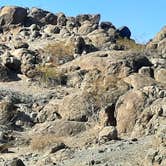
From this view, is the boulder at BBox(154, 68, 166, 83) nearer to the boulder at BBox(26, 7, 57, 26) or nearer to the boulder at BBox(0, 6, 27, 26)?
the boulder at BBox(0, 6, 27, 26)

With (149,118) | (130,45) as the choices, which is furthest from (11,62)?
(149,118)

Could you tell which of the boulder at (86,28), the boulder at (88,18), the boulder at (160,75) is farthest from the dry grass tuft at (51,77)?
the boulder at (88,18)

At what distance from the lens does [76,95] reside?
24078 millimetres

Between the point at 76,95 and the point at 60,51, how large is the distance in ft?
34.5

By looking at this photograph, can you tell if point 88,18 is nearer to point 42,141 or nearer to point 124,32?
point 124,32

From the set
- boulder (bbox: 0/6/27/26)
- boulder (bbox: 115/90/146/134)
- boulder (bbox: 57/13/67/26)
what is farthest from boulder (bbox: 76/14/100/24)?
boulder (bbox: 115/90/146/134)

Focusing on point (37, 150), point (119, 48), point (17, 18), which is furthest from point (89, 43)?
point (37, 150)

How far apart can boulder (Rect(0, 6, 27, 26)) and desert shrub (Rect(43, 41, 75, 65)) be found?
583cm

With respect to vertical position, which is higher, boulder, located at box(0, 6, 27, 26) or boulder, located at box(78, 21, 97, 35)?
boulder, located at box(0, 6, 27, 26)

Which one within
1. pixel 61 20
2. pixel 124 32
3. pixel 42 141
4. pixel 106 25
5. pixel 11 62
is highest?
pixel 61 20

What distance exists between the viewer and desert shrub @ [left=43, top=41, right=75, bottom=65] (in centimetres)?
3366

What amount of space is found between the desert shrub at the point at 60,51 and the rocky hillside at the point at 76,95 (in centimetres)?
5

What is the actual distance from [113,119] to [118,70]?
8.11 metres

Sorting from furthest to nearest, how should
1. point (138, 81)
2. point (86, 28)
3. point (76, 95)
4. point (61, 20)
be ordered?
point (61, 20)
point (86, 28)
point (138, 81)
point (76, 95)
